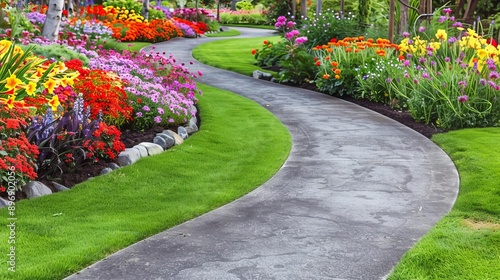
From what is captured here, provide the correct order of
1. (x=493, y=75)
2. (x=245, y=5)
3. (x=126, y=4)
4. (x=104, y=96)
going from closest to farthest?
(x=104, y=96) < (x=493, y=75) < (x=126, y=4) < (x=245, y=5)

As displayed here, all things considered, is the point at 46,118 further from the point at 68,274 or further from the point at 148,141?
the point at 68,274

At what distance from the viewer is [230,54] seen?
20.6 metres

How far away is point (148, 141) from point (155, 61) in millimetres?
3803

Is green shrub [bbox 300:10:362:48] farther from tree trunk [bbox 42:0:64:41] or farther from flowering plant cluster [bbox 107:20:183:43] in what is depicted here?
flowering plant cluster [bbox 107:20:183:43]

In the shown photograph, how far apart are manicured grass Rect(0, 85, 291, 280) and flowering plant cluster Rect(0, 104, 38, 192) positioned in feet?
0.82

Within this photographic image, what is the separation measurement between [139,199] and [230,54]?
14782 millimetres

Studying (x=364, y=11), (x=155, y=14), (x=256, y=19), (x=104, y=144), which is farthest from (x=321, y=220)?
(x=256, y=19)

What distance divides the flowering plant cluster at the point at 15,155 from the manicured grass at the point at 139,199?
0.82ft

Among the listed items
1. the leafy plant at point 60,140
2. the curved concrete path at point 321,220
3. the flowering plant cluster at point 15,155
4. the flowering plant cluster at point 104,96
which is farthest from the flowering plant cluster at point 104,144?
the curved concrete path at point 321,220

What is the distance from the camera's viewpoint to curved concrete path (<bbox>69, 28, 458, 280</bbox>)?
462cm

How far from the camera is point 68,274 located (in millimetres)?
4449

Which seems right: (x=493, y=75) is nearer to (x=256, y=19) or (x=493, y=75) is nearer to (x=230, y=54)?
(x=230, y=54)

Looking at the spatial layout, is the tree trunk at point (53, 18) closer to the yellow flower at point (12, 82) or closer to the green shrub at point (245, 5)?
the yellow flower at point (12, 82)

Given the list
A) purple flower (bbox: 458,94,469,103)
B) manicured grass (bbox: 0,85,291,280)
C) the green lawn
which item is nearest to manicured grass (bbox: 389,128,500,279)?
the green lawn
